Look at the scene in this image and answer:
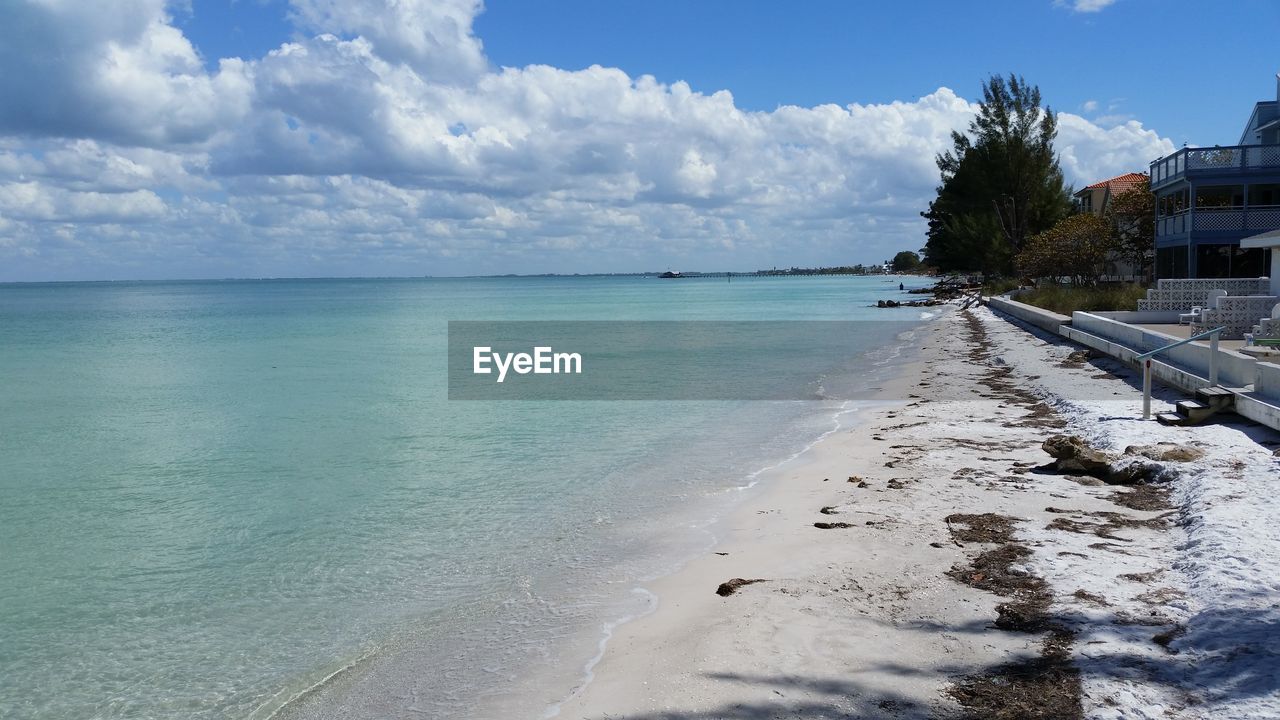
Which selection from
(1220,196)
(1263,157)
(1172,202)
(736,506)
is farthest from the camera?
(1172,202)

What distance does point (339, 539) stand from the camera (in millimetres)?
9453

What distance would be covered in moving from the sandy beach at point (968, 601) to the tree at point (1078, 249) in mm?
29919

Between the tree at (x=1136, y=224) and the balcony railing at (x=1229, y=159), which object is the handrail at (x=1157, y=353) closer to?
the balcony railing at (x=1229, y=159)

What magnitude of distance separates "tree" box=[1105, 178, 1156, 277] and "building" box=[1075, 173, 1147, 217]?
12.1 meters

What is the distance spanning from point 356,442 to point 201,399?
9201 mm

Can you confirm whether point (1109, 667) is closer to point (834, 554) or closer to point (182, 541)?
point (834, 554)

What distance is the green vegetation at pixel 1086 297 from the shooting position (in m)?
30.1

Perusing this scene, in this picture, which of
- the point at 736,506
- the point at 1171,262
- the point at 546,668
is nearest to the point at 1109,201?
the point at 1171,262

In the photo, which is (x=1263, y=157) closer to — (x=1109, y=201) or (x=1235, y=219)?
(x=1235, y=219)

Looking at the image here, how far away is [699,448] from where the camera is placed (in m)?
14.0

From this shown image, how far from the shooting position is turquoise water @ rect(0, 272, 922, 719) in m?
6.18

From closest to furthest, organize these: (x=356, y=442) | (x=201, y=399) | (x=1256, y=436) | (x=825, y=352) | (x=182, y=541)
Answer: (x=182, y=541)
(x=1256, y=436)
(x=356, y=442)
(x=201, y=399)
(x=825, y=352)

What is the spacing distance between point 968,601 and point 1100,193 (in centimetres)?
5934

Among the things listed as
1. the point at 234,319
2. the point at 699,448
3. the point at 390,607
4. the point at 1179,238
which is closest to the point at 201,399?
the point at 699,448
